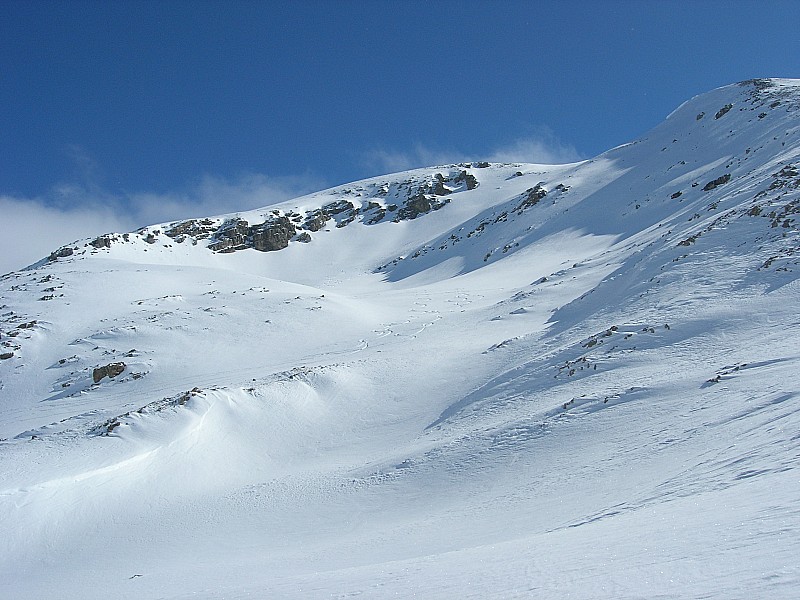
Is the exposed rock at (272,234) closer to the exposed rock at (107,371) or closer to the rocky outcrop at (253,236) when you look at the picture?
the rocky outcrop at (253,236)

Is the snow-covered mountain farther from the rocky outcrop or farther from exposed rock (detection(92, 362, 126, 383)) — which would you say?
the rocky outcrop

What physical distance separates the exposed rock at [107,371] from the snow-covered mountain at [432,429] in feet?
0.49

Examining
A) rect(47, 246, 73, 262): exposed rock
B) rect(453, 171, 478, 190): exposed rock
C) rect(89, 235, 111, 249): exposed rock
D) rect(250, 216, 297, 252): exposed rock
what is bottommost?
rect(47, 246, 73, 262): exposed rock

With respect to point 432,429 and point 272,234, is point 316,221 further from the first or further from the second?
point 432,429

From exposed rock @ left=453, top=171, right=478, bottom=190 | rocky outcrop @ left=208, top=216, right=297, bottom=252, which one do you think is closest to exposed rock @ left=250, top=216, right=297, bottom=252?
rocky outcrop @ left=208, top=216, right=297, bottom=252

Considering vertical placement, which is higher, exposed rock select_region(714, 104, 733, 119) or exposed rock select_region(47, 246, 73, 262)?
exposed rock select_region(47, 246, 73, 262)

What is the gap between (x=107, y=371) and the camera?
24812mm

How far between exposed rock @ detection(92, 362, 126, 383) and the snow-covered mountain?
15cm

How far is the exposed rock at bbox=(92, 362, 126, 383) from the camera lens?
2462 cm

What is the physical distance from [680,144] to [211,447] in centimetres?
5805

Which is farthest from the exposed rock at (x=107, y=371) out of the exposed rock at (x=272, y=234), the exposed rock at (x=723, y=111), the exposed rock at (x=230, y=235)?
the exposed rock at (x=723, y=111)

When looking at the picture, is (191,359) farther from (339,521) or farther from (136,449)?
(339,521)

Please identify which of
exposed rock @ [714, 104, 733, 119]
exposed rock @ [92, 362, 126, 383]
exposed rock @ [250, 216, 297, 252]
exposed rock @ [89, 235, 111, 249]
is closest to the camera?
exposed rock @ [92, 362, 126, 383]

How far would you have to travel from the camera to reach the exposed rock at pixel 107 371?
24.6 meters
